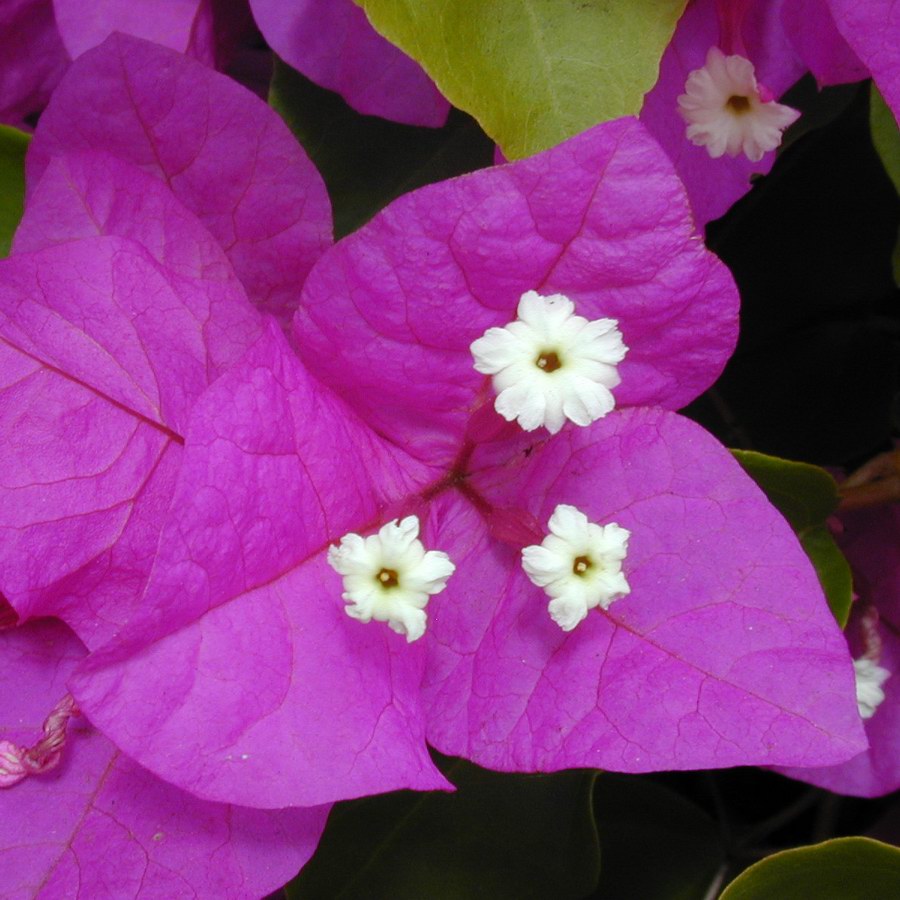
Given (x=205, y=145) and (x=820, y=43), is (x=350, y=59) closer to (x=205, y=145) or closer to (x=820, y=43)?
(x=205, y=145)

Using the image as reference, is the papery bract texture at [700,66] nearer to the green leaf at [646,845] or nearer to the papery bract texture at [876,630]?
the papery bract texture at [876,630]

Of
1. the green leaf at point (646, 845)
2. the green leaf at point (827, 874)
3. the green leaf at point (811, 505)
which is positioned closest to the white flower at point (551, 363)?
the green leaf at point (811, 505)

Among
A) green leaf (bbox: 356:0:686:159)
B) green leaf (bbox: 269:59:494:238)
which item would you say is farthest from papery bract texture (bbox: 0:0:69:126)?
green leaf (bbox: 356:0:686:159)

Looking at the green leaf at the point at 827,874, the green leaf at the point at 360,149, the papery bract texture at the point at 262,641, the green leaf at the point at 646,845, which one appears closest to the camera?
the papery bract texture at the point at 262,641

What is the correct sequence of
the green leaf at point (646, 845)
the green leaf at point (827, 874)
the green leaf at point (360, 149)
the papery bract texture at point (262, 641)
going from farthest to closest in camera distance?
1. the green leaf at point (646, 845)
2. the green leaf at point (360, 149)
3. the green leaf at point (827, 874)
4. the papery bract texture at point (262, 641)

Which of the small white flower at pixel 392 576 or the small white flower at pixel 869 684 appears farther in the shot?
the small white flower at pixel 869 684

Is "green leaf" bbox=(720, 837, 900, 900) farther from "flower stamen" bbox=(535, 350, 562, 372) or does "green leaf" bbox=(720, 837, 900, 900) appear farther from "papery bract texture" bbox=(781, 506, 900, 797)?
"flower stamen" bbox=(535, 350, 562, 372)

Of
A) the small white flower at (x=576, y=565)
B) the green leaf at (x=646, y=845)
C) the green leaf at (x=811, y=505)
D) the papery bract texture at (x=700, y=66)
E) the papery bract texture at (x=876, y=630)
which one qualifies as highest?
the papery bract texture at (x=700, y=66)

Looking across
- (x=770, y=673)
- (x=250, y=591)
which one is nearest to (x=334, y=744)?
(x=250, y=591)

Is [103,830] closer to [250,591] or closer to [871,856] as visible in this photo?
[250,591]
